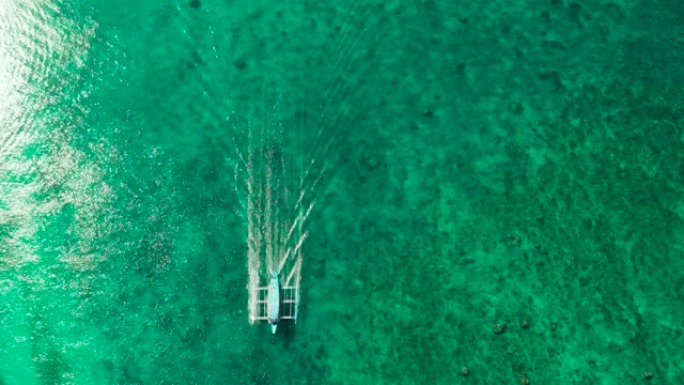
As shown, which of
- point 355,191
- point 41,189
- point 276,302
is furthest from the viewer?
point 41,189

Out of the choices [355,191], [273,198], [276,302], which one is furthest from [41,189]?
[355,191]

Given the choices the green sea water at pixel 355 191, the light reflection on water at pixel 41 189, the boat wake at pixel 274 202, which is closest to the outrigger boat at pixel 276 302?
the boat wake at pixel 274 202

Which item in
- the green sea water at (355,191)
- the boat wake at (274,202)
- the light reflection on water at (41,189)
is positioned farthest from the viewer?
the light reflection on water at (41,189)

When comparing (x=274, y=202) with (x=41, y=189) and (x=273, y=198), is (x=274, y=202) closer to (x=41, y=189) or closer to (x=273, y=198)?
(x=273, y=198)

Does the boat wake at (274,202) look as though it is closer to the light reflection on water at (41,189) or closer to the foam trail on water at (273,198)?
the foam trail on water at (273,198)

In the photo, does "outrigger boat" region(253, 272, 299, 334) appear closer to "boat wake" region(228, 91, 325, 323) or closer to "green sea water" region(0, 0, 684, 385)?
"boat wake" region(228, 91, 325, 323)

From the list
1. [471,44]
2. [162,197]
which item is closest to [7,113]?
[162,197]
